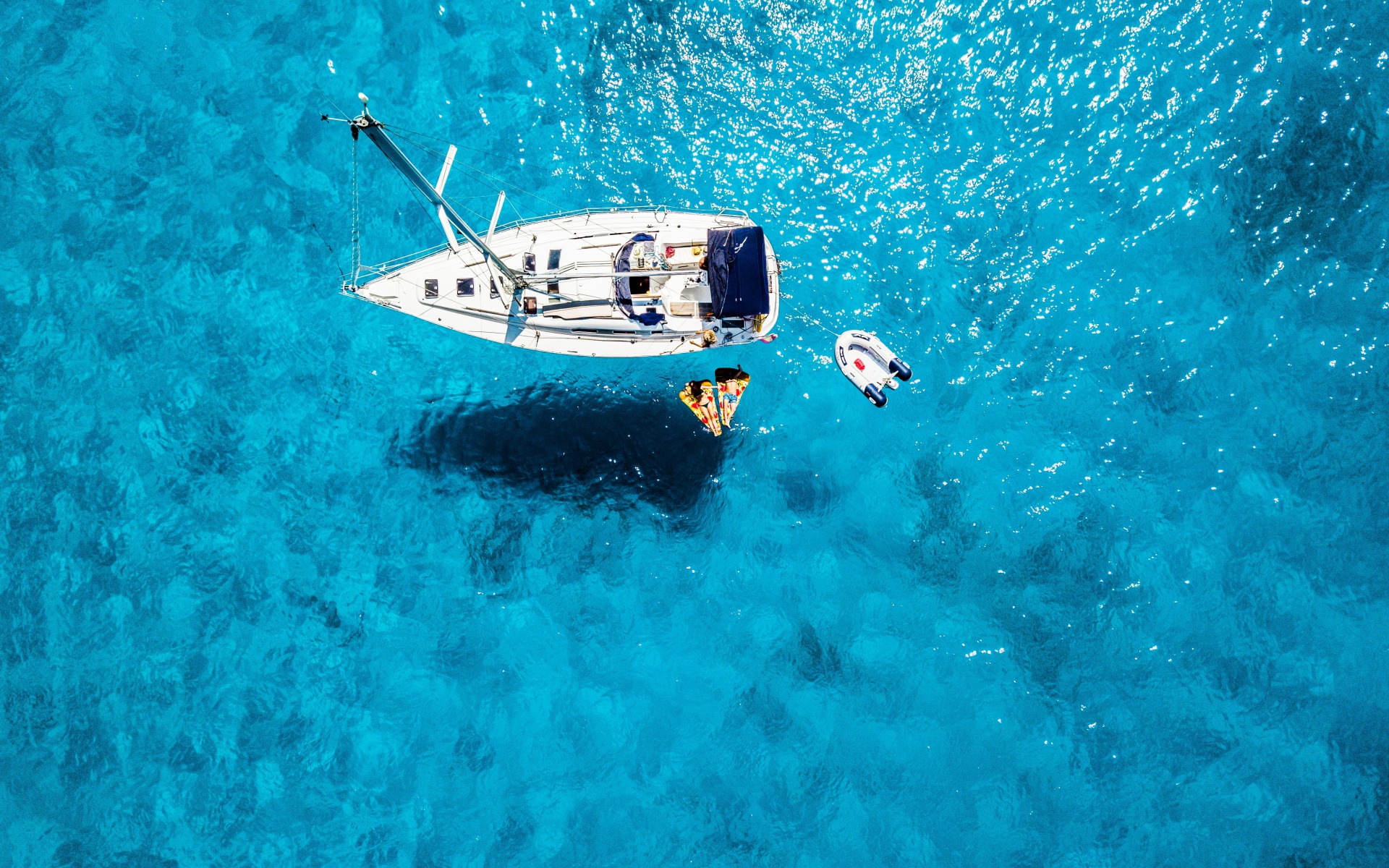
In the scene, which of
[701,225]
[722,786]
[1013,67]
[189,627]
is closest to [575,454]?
[701,225]

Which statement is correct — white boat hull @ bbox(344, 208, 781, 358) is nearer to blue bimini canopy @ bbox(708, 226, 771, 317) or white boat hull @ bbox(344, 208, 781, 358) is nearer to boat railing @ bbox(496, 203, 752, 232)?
boat railing @ bbox(496, 203, 752, 232)

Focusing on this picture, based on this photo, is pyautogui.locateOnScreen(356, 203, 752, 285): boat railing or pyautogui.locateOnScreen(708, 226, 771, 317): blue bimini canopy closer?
pyautogui.locateOnScreen(708, 226, 771, 317): blue bimini canopy

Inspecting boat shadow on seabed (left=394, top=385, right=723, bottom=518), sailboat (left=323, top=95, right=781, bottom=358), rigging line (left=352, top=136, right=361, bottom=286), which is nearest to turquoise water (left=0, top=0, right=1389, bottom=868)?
boat shadow on seabed (left=394, top=385, right=723, bottom=518)

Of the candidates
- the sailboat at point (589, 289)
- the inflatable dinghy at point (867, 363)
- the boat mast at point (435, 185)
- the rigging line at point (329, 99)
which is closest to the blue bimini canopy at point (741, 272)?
the sailboat at point (589, 289)

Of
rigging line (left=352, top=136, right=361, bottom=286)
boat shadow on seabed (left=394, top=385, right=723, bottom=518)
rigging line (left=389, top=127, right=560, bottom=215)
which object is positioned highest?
rigging line (left=389, top=127, right=560, bottom=215)

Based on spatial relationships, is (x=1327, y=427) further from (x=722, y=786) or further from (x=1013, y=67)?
(x=722, y=786)

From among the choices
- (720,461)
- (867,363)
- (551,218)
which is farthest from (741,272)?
(551,218)
